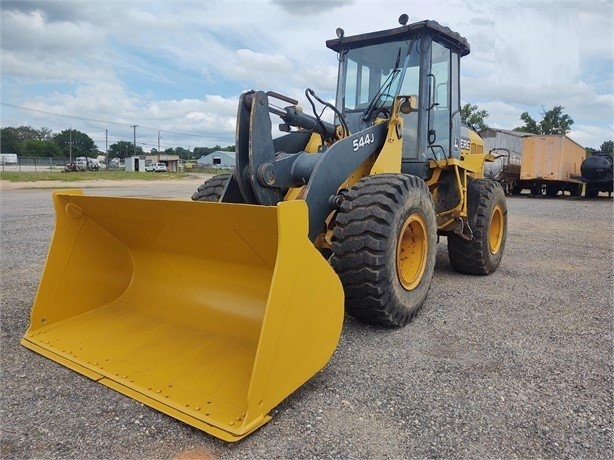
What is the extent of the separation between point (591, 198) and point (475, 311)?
22.2 m

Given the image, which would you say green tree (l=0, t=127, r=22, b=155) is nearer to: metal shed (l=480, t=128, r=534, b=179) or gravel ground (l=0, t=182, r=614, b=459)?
metal shed (l=480, t=128, r=534, b=179)

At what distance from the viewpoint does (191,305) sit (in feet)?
11.4

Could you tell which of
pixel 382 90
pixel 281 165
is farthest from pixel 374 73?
pixel 281 165

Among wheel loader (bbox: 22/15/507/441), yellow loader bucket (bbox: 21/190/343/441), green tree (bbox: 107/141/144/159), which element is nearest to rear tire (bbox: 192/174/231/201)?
wheel loader (bbox: 22/15/507/441)

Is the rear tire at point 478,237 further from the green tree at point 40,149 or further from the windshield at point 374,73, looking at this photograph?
the green tree at point 40,149

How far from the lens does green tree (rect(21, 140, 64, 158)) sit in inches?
2987

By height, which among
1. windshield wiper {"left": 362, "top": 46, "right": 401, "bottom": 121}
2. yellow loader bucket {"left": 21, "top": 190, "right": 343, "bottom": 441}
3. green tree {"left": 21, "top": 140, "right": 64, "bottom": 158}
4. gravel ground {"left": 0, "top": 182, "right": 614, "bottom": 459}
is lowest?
gravel ground {"left": 0, "top": 182, "right": 614, "bottom": 459}

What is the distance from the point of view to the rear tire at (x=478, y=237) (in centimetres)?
565

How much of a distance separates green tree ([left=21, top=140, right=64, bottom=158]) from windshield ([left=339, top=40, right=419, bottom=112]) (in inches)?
3233

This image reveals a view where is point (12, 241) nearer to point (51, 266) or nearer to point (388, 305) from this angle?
point (51, 266)

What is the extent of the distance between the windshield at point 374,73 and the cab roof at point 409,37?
0.20 feet

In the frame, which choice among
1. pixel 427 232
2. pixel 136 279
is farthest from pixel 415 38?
pixel 136 279

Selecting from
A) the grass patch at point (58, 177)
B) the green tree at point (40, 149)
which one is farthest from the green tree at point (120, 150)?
the grass patch at point (58, 177)

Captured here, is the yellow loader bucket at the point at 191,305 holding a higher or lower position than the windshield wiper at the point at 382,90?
lower
